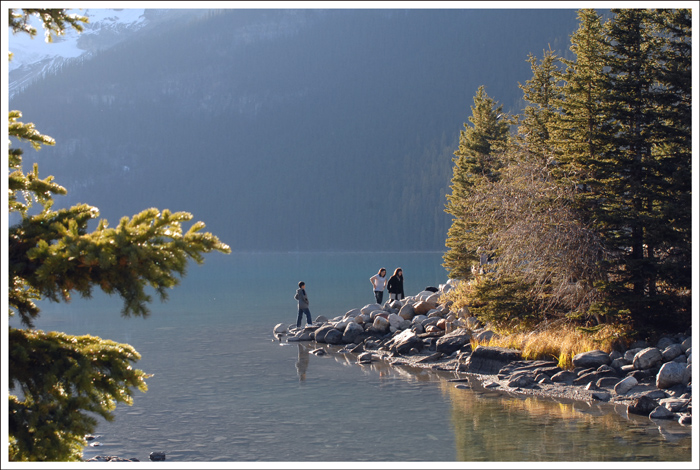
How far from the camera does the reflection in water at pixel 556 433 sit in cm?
1016

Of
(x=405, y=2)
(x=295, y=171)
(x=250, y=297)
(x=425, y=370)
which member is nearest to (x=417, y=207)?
(x=295, y=171)

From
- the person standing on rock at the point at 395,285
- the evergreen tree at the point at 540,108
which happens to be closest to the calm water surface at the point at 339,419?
the person standing on rock at the point at 395,285

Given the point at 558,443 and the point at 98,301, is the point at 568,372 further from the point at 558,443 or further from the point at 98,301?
the point at 98,301

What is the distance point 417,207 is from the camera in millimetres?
145000

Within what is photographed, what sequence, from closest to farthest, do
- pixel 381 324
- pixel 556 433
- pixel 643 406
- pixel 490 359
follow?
pixel 556 433 → pixel 643 406 → pixel 490 359 → pixel 381 324

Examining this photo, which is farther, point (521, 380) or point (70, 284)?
point (521, 380)

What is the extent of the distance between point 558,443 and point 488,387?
14.3 feet

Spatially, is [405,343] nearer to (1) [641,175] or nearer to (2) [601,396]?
(2) [601,396]

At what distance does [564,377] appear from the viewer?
588 inches

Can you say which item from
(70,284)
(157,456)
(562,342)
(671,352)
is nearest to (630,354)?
(671,352)

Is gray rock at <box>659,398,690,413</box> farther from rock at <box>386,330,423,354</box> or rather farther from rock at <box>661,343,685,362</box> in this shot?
rock at <box>386,330,423,354</box>

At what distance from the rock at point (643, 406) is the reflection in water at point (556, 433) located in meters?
0.28

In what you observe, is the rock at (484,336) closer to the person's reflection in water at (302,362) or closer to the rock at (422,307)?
the person's reflection in water at (302,362)

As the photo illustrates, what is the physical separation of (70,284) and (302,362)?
1498 cm
